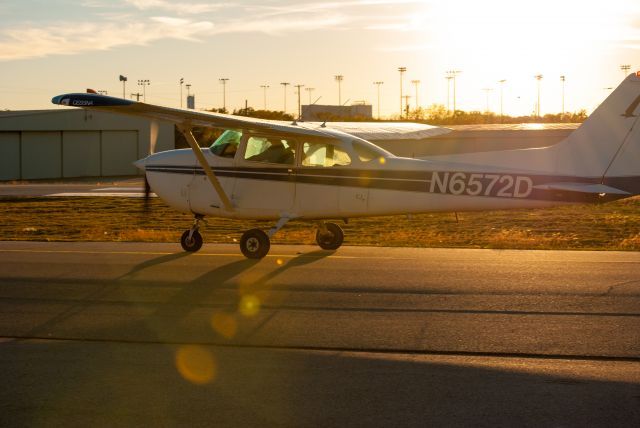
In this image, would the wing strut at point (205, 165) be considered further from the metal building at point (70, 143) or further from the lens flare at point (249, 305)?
the metal building at point (70, 143)

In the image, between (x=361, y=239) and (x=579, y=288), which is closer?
(x=579, y=288)

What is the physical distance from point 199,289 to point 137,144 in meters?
47.8

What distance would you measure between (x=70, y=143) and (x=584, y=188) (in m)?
46.6

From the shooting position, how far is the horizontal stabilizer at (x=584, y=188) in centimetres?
1289

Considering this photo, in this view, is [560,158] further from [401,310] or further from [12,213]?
[12,213]

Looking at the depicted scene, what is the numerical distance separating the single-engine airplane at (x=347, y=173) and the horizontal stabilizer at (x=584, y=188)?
14 millimetres

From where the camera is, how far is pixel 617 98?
42.0 feet

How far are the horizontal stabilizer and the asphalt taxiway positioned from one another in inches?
39.8

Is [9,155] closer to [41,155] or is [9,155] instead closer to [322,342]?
[41,155]

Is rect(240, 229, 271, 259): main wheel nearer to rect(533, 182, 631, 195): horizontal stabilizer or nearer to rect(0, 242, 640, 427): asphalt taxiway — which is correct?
rect(0, 242, 640, 427): asphalt taxiway

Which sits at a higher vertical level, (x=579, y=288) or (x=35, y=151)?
(x=35, y=151)

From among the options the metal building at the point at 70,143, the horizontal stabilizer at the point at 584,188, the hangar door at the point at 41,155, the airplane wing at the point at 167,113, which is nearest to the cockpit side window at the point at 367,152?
the airplane wing at the point at 167,113

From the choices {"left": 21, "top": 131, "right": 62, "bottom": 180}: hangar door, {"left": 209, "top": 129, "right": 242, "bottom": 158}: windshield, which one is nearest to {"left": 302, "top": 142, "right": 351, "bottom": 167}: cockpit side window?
{"left": 209, "top": 129, "right": 242, "bottom": 158}: windshield

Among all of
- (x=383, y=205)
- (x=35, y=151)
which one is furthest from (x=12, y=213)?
(x=35, y=151)
